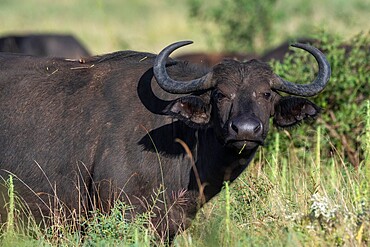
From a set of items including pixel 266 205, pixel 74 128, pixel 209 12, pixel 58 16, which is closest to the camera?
pixel 266 205

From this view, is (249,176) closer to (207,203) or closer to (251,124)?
(207,203)

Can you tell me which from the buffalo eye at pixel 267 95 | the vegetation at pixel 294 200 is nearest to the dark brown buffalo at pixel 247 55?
the vegetation at pixel 294 200

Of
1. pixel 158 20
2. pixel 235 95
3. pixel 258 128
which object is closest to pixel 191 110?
pixel 235 95

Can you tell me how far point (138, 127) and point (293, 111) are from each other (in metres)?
1.24

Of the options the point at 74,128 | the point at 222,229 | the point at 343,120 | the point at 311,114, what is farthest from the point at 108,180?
the point at 343,120

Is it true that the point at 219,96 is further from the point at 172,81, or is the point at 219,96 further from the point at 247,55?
the point at 247,55

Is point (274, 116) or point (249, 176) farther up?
point (274, 116)

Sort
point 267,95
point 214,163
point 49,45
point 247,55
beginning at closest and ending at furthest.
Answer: point 267,95
point 214,163
point 247,55
point 49,45

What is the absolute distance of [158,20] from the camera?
97.2ft

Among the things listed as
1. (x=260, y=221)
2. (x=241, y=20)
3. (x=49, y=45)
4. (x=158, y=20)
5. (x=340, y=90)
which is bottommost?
(x=158, y=20)

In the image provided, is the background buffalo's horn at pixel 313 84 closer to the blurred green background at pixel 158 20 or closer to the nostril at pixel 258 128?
the nostril at pixel 258 128

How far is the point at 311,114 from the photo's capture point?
6.87m

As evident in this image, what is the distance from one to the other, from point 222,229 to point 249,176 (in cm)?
130

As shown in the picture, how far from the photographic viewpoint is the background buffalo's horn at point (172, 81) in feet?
21.9
